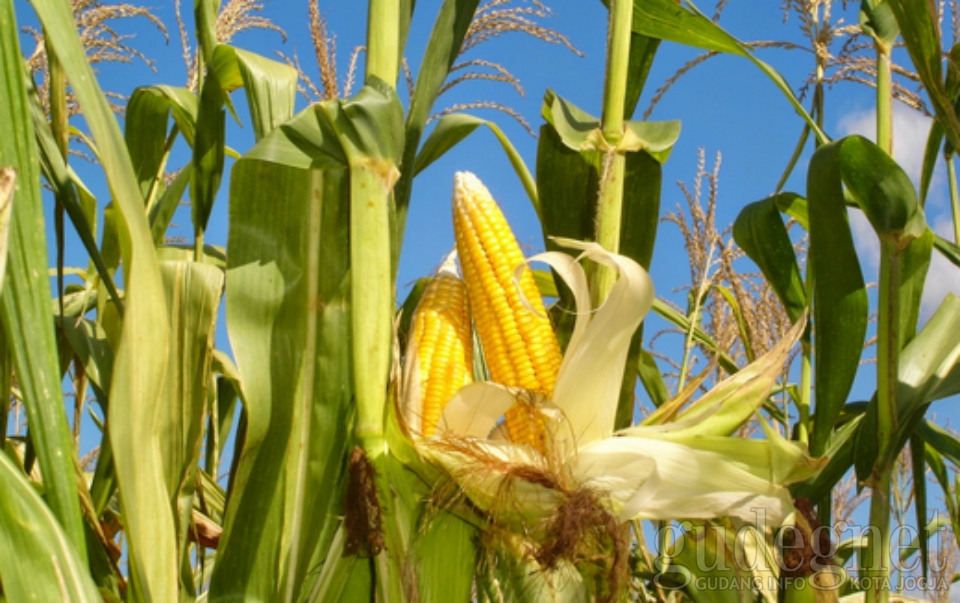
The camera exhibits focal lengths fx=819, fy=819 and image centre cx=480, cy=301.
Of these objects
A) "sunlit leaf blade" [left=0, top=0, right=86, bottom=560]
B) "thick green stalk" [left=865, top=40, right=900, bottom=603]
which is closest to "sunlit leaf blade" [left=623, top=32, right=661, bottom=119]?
"thick green stalk" [left=865, top=40, right=900, bottom=603]

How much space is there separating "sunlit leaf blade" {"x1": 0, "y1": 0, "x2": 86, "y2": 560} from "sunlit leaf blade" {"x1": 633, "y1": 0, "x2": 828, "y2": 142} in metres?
1.39

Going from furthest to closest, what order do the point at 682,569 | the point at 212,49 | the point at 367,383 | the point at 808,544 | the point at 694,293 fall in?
the point at 694,293 < the point at 682,569 < the point at 212,49 < the point at 808,544 < the point at 367,383

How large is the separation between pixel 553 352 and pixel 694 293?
2.22 meters

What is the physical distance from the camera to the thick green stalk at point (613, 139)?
1.49m

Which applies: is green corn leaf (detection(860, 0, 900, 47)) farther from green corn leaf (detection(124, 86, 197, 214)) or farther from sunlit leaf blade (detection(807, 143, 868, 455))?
green corn leaf (detection(124, 86, 197, 214))

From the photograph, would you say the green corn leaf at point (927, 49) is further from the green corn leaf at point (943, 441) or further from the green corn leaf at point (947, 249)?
the green corn leaf at point (943, 441)

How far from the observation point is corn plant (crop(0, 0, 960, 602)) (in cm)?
109

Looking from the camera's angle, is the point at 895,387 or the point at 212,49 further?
the point at 212,49

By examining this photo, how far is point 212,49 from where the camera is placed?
1837 mm

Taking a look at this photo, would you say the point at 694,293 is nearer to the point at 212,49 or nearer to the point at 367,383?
the point at 212,49

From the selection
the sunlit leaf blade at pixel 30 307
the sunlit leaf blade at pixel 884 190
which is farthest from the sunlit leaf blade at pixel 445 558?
the sunlit leaf blade at pixel 884 190

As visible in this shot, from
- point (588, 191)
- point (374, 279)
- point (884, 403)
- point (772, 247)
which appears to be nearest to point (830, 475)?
point (884, 403)

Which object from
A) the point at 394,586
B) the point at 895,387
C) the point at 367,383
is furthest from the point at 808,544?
the point at 367,383

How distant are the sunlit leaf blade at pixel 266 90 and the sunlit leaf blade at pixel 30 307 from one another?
0.58 meters
